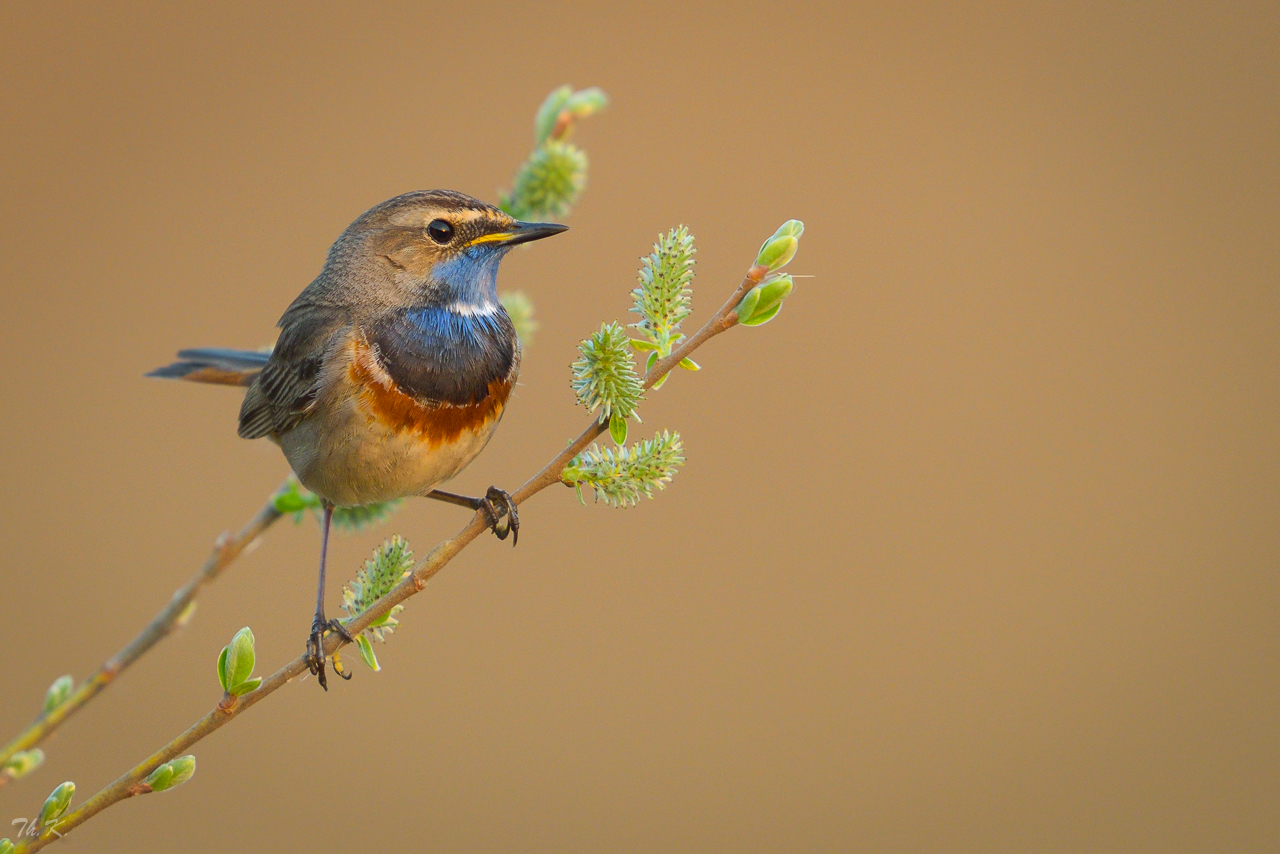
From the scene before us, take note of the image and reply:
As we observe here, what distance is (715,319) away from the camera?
4.42 ft

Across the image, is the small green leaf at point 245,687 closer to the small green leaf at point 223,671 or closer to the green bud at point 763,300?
the small green leaf at point 223,671

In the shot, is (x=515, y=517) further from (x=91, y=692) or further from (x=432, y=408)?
(x=91, y=692)

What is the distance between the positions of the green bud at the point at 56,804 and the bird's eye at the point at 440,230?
4.36 ft

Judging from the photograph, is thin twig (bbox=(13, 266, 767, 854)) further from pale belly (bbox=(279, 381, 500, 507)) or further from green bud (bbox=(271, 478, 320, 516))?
green bud (bbox=(271, 478, 320, 516))

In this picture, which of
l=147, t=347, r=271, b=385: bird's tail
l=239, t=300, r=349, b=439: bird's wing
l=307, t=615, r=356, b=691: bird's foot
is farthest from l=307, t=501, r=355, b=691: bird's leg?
l=147, t=347, r=271, b=385: bird's tail

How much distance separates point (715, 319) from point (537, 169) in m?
0.94

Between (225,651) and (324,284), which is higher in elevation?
(324,284)

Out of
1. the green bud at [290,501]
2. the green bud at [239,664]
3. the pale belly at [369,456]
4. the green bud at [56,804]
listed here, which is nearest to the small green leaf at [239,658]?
the green bud at [239,664]

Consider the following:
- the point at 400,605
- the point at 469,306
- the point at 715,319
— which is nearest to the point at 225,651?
the point at 400,605

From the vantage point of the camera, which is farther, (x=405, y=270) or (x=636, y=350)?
(x=405, y=270)

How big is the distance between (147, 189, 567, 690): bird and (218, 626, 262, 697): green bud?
549 millimetres

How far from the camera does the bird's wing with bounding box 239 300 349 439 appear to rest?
2.24 meters

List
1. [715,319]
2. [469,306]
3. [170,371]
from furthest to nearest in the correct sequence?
[170,371], [469,306], [715,319]

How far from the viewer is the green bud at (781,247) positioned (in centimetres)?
133
